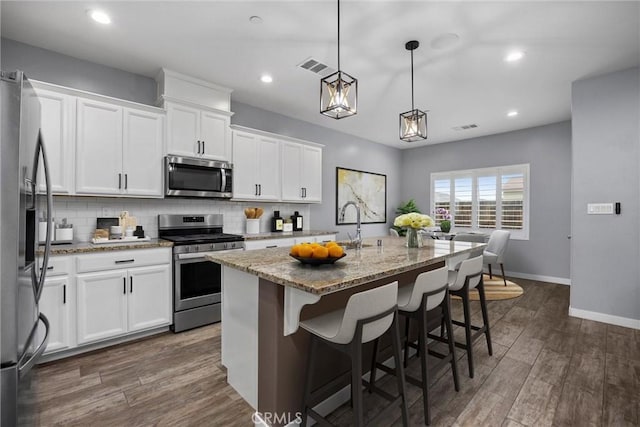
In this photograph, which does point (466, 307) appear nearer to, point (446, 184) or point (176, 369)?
point (176, 369)

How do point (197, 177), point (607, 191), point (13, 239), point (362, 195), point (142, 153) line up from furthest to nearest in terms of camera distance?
point (362, 195) → point (197, 177) → point (607, 191) → point (142, 153) → point (13, 239)

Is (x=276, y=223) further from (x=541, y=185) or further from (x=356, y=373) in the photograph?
(x=541, y=185)

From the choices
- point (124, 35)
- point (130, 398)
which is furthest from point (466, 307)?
point (124, 35)

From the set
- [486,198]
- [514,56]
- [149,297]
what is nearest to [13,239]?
[149,297]

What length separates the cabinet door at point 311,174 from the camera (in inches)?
187

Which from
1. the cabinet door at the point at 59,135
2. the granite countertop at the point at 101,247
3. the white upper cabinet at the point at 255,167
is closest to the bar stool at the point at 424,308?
the granite countertop at the point at 101,247

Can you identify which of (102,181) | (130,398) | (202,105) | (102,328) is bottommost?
(130,398)

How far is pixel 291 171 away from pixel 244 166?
791 mm

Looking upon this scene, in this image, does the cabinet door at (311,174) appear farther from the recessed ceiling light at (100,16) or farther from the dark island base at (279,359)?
the dark island base at (279,359)

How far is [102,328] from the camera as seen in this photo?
2.71 metres

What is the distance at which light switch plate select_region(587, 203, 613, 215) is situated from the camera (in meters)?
3.37

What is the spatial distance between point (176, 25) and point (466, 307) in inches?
129

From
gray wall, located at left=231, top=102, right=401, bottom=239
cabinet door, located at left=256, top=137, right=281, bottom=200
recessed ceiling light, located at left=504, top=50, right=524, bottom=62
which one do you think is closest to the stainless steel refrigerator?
cabinet door, located at left=256, top=137, right=281, bottom=200

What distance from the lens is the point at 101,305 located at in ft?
8.89
